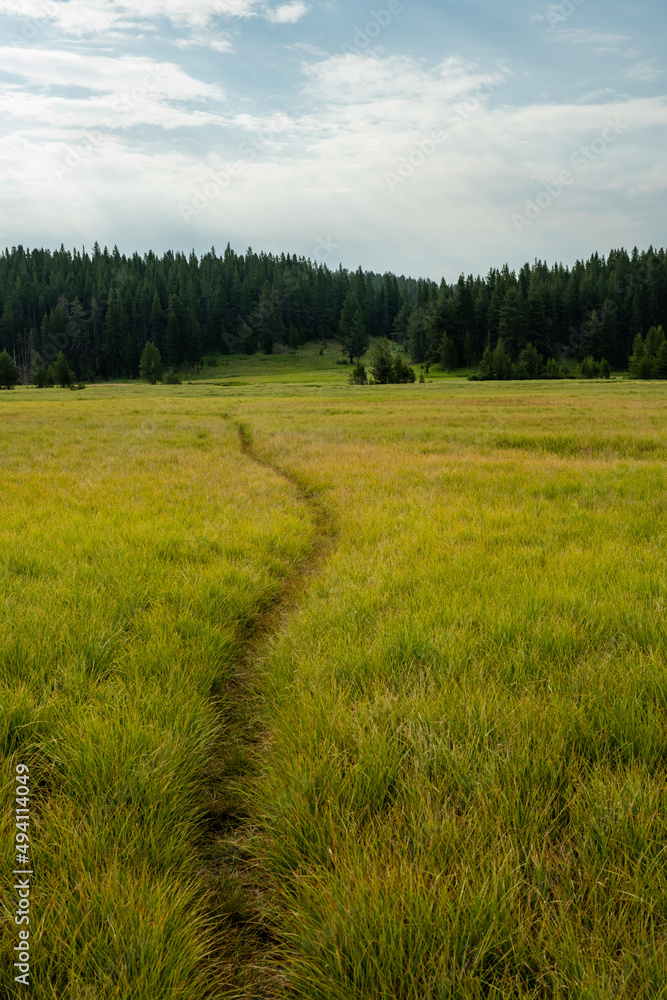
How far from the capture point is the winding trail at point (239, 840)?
2.05m

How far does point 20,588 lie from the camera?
5246 millimetres

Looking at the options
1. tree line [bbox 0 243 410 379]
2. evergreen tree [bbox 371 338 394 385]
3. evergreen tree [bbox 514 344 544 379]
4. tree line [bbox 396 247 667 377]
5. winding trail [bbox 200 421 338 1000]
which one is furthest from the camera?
tree line [bbox 0 243 410 379]

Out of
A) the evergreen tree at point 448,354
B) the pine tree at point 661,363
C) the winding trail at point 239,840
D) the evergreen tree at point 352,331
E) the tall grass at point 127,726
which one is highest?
the evergreen tree at point 352,331

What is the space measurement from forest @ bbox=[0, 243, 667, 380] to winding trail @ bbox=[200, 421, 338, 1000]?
100 meters

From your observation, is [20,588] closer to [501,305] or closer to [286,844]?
[286,844]

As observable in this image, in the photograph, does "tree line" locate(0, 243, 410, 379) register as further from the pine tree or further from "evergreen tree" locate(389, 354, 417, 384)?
the pine tree

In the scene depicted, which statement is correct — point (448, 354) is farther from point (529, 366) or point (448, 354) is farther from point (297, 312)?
point (297, 312)

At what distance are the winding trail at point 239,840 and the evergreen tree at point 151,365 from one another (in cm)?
10429

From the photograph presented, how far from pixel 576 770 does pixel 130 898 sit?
217cm

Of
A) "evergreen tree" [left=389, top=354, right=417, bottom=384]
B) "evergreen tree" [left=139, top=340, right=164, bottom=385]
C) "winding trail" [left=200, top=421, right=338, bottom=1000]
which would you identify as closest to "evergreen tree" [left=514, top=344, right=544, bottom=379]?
"evergreen tree" [left=389, top=354, right=417, bottom=384]

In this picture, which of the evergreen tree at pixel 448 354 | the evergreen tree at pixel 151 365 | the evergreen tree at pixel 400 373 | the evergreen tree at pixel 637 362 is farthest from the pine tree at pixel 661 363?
the evergreen tree at pixel 151 365

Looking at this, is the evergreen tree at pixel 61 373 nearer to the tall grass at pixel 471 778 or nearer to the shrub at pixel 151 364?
the shrub at pixel 151 364

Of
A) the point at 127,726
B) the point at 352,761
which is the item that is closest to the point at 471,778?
the point at 352,761

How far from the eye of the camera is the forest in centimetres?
11100
